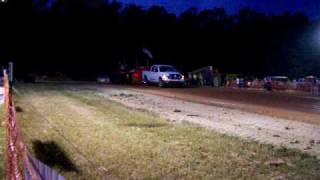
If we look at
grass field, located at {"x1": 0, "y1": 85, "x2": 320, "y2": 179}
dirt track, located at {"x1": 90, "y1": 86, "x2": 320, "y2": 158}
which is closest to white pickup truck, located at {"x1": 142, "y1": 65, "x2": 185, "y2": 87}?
dirt track, located at {"x1": 90, "y1": 86, "x2": 320, "y2": 158}

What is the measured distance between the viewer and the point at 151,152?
37.8 ft

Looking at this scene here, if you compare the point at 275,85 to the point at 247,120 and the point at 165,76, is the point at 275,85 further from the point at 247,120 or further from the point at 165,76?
the point at 247,120

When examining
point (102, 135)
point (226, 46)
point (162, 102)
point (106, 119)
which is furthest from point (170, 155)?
point (226, 46)

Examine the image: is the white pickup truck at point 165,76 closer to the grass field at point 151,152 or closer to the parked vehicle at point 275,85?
the parked vehicle at point 275,85

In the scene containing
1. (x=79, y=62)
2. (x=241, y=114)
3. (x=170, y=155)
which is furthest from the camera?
(x=79, y=62)

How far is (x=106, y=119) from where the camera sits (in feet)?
60.2

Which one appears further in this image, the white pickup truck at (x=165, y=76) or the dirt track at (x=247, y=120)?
the white pickup truck at (x=165, y=76)

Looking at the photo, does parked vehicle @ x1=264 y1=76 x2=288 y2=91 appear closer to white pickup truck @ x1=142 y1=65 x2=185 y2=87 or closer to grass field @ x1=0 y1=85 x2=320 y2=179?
white pickup truck @ x1=142 y1=65 x2=185 y2=87

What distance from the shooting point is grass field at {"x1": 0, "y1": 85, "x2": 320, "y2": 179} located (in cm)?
953

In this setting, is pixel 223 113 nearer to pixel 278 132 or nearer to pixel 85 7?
pixel 278 132

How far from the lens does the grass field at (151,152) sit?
953 cm

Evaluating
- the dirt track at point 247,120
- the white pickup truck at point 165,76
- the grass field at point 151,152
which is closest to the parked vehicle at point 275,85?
the white pickup truck at point 165,76

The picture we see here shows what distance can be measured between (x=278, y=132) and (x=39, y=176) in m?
10.7

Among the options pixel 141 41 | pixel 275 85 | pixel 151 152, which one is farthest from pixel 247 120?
pixel 141 41
